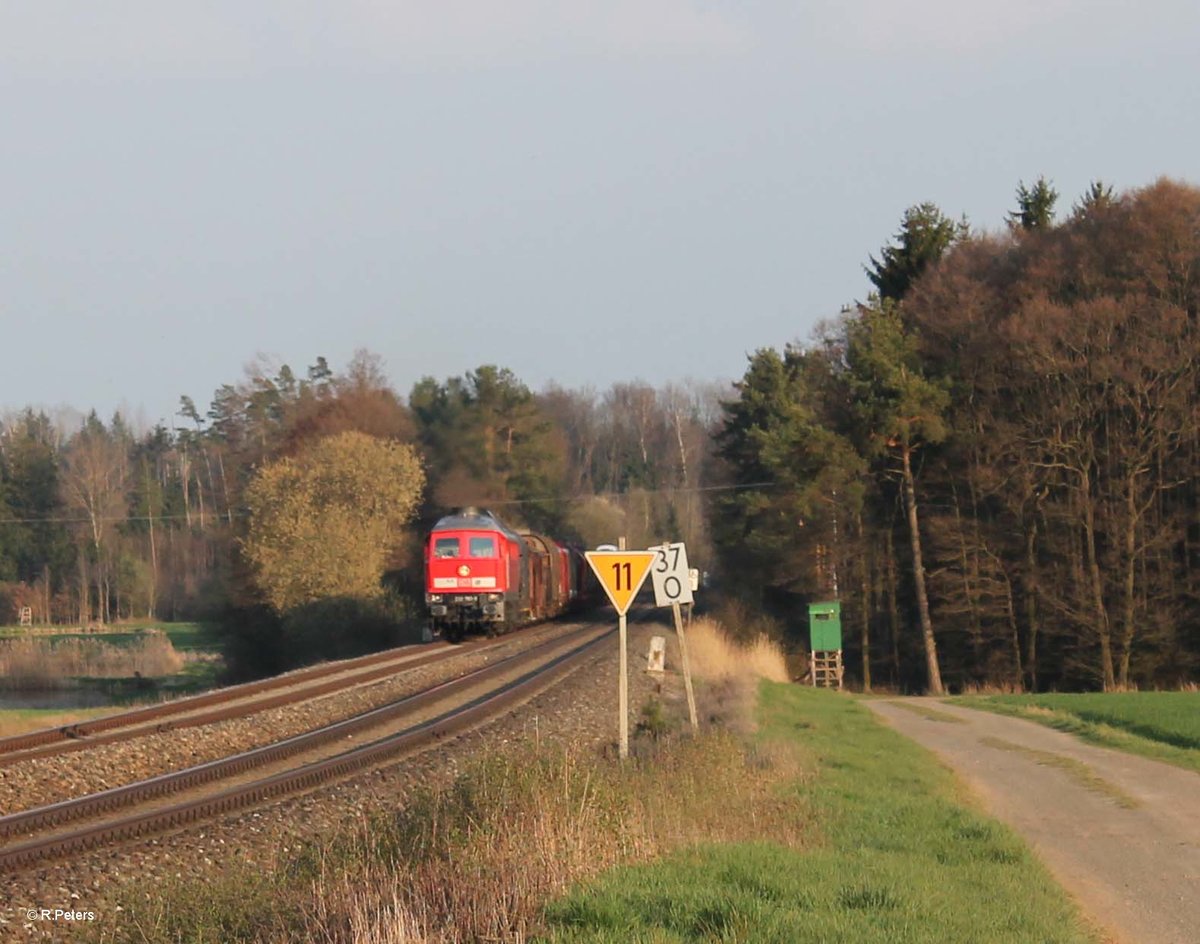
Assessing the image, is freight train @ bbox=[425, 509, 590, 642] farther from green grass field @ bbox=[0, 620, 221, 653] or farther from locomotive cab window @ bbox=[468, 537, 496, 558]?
green grass field @ bbox=[0, 620, 221, 653]

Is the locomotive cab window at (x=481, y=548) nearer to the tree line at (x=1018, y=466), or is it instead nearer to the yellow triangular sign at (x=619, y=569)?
the tree line at (x=1018, y=466)

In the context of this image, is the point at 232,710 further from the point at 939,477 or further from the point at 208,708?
the point at 939,477

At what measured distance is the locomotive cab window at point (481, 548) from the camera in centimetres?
3772

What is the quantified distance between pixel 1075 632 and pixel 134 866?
35.3 meters

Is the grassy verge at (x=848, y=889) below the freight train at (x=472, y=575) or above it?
below

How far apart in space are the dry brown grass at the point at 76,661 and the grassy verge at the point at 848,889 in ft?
160

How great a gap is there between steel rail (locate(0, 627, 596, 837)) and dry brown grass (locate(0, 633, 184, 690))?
1416 inches

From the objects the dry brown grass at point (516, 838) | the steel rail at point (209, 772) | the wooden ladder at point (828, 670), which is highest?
the dry brown grass at point (516, 838)

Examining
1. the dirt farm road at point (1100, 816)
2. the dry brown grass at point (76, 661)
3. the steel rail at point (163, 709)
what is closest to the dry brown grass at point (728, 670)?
the dirt farm road at point (1100, 816)

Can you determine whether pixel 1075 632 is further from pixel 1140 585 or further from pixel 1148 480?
pixel 1148 480

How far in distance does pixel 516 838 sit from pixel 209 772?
7877 millimetres

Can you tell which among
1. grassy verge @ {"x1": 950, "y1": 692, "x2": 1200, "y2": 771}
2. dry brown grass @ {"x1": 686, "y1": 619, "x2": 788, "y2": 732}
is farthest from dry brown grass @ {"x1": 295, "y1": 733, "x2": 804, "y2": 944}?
grassy verge @ {"x1": 950, "y1": 692, "x2": 1200, "y2": 771}

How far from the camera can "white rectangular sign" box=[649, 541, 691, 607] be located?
17031 mm

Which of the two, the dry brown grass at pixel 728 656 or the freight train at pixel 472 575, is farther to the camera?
the freight train at pixel 472 575
